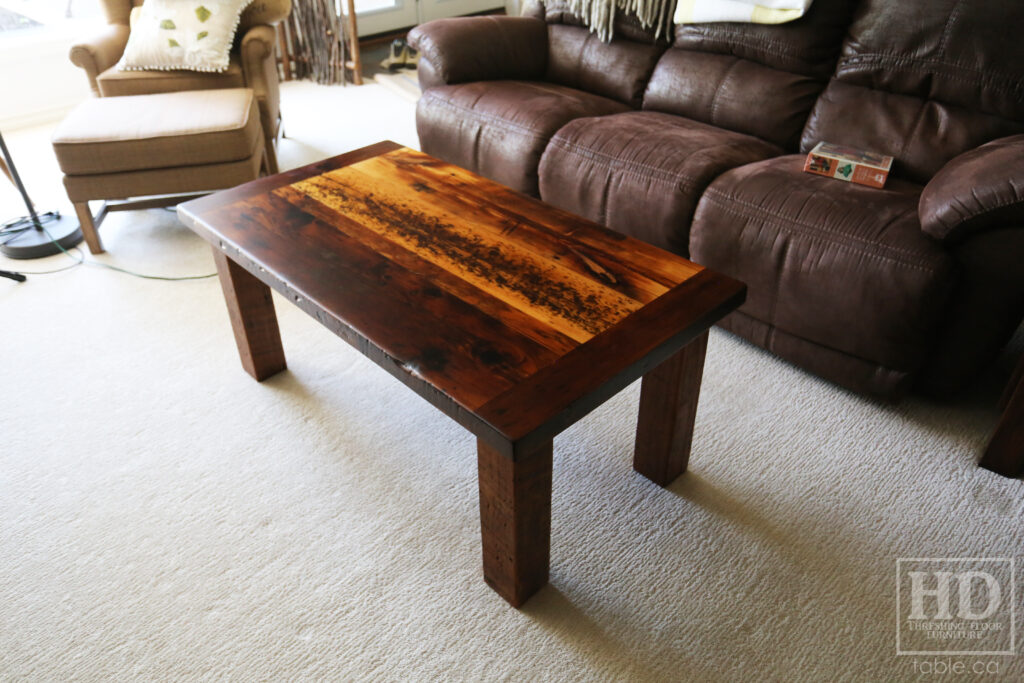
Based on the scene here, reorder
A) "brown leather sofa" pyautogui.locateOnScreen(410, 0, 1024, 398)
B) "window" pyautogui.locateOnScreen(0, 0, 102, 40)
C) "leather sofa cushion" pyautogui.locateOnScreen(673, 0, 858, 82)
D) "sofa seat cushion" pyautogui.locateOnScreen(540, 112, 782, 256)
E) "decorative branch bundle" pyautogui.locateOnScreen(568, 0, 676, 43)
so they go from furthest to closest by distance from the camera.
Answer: "window" pyautogui.locateOnScreen(0, 0, 102, 40), "decorative branch bundle" pyautogui.locateOnScreen(568, 0, 676, 43), "leather sofa cushion" pyautogui.locateOnScreen(673, 0, 858, 82), "sofa seat cushion" pyautogui.locateOnScreen(540, 112, 782, 256), "brown leather sofa" pyautogui.locateOnScreen(410, 0, 1024, 398)

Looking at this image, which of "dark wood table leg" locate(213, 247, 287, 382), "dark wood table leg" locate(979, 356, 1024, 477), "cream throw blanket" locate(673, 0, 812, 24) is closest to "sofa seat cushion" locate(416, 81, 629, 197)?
"cream throw blanket" locate(673, 0, 812, 24)

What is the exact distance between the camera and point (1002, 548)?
5.03 feet

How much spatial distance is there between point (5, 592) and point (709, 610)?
1398mm

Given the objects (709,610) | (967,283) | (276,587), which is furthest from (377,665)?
(967,283)

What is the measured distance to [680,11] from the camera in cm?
257

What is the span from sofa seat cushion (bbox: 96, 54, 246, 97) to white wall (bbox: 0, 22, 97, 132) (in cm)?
97

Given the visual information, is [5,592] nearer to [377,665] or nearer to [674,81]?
[377,665]

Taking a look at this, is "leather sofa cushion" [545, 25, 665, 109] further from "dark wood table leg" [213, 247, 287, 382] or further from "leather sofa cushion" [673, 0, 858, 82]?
"dark wood table leg" [213, 247, 287, 382]

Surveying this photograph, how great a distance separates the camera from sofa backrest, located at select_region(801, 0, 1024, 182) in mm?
1973

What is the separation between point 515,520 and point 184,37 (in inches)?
99.6

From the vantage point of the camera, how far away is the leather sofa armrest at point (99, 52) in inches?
112

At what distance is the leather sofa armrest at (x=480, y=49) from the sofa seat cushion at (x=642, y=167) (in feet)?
2.15

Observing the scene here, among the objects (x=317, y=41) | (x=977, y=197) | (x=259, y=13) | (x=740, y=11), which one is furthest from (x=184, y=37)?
(x=977, y=197)

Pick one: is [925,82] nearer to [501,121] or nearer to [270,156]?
[501,121]
